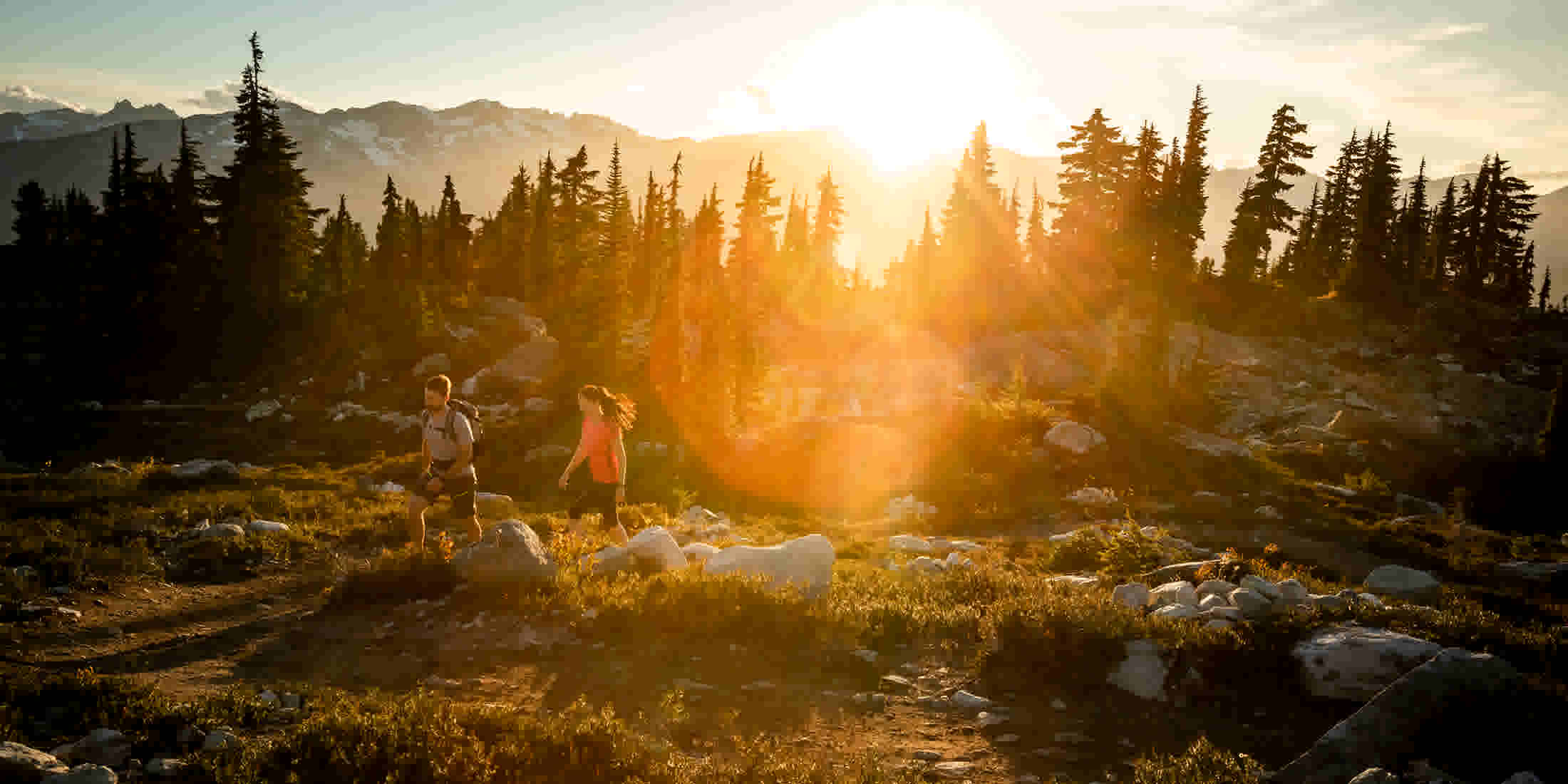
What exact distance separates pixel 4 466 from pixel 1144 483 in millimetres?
→ 37113

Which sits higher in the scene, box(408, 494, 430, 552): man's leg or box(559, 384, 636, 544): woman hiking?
box(559, 384, 636, 544): woman hiking

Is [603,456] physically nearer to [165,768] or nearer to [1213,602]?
[165,768]

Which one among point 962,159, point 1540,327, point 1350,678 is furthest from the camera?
point 962,159

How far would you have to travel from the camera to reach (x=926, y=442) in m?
32.1

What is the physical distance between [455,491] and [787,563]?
193 inches

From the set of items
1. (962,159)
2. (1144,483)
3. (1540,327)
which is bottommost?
(1144,483)

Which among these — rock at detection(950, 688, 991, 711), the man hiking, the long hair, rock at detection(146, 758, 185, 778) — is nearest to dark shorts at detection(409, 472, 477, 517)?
the man hiking

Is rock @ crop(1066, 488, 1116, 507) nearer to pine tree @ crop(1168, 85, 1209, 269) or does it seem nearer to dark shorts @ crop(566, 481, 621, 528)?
dark shorts @ crop(566, 481, 621, 528)

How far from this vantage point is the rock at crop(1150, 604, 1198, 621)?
9.29 metres

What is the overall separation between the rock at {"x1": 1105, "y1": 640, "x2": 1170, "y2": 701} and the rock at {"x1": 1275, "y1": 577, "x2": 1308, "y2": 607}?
9.13 ft

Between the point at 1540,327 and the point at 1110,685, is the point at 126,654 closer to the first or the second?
the point at 1110,685

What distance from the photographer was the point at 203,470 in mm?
21188

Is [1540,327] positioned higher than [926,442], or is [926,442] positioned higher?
[1540,327]

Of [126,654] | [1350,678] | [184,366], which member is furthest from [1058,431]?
[184,366]
